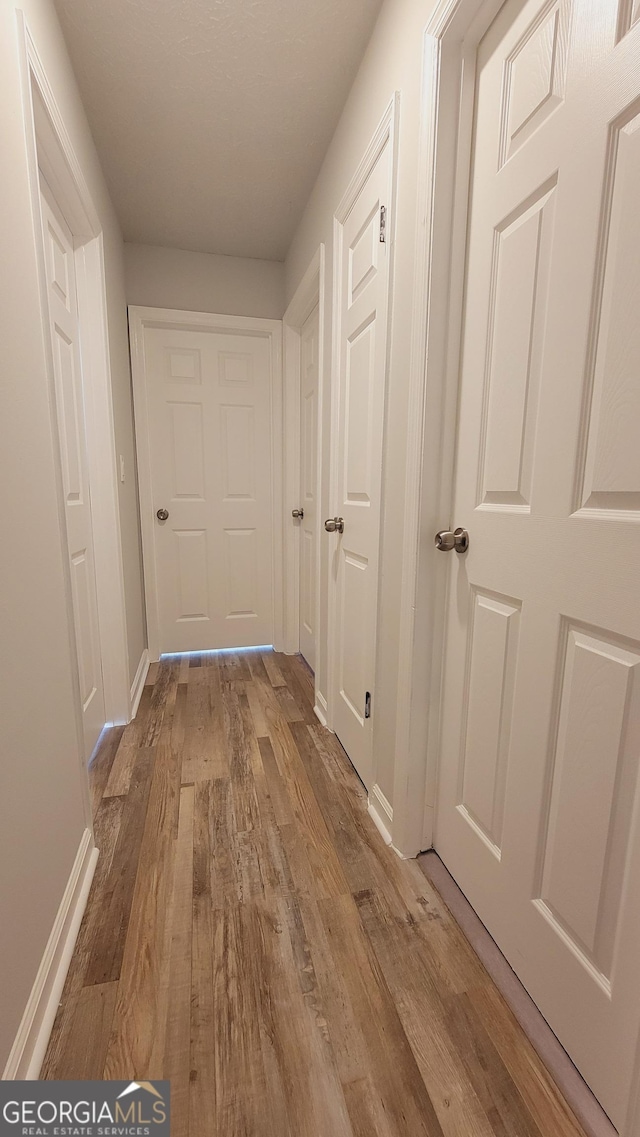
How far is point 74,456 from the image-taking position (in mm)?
1657

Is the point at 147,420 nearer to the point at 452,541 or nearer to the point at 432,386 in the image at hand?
the point at 432,386

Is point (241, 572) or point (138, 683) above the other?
point (241, 572)

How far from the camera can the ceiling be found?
130cm

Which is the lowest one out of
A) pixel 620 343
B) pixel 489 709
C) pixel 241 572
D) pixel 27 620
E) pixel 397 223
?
pixel 241 572

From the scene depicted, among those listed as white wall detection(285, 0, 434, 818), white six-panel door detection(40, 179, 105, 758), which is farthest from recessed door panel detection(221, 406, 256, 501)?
white wall detection(285, 0, 434, 818)

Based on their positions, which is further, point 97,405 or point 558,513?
point 97,405

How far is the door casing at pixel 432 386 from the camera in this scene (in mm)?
991

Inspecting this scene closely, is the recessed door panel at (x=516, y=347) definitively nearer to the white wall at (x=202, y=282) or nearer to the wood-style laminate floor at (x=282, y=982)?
the wood-style laminate floor at (x=282, y=982)

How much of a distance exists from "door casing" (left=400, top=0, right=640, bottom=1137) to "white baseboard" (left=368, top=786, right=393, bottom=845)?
46 millimetres

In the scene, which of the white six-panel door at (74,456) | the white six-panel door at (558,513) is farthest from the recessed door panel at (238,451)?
the white six-panel door at (558,513)

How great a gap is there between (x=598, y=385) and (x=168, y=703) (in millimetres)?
2179

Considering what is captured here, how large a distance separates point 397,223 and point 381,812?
5.57 ft

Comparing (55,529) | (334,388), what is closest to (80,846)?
(55,529)

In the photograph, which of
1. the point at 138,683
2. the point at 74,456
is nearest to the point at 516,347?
the point at 74,456
